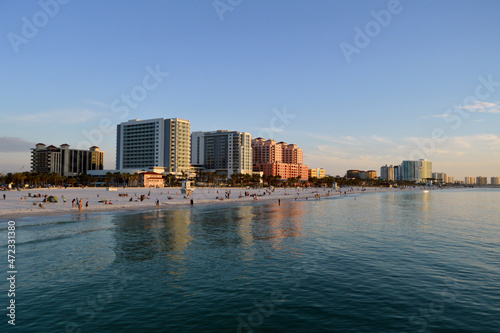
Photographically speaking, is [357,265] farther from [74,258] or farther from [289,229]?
[74,258]

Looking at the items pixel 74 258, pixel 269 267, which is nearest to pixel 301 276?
pixel 269 267

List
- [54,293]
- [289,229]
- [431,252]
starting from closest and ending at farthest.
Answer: [54,293]
[431,252]
[289,229]

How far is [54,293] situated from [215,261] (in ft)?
36.2

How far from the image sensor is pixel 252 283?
66.1ft

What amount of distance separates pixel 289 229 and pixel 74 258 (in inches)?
1012

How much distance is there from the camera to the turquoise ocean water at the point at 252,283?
14.9m

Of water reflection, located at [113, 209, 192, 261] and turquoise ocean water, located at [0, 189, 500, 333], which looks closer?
turquoise ocean water, located at [0, 189, 500, 333]

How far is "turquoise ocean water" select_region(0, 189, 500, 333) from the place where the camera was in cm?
1493

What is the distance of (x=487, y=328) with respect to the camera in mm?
14430

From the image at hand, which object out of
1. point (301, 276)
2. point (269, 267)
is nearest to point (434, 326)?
point (301, 276)

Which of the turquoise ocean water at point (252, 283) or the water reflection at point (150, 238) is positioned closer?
the turquoise ocean water at point (252, 283)

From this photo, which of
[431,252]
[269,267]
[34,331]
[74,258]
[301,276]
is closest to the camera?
[34,331]

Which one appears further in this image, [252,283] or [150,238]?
[150,238]

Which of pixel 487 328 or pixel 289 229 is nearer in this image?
pixel 487 328
